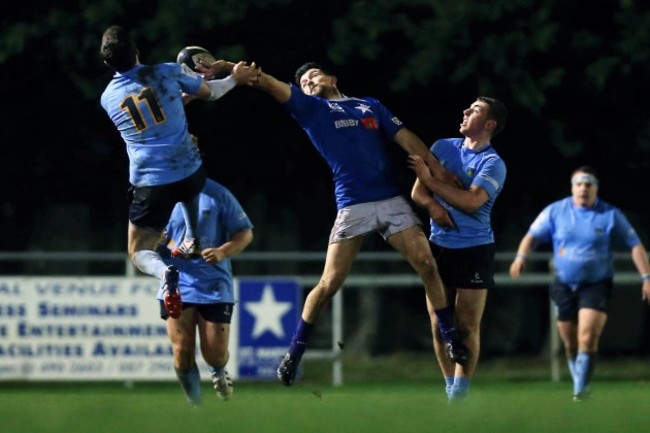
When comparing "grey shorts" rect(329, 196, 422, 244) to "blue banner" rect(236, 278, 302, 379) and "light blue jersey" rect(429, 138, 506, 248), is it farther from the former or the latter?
"blue banner" rect(236, 278, 302, 379)

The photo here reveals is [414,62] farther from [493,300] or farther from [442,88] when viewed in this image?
[493,300]

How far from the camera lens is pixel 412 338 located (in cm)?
2070

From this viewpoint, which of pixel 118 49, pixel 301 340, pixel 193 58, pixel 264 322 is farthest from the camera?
pixel 264 322

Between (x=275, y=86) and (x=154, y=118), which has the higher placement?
(x=275, y=86)

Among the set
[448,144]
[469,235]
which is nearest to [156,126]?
[448,144]

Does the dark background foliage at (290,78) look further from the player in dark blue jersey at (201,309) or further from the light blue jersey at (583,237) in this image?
the player in dark blue jersey at (201,309)

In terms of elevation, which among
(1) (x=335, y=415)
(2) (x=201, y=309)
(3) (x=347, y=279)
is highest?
(2) (x=201, y=309)

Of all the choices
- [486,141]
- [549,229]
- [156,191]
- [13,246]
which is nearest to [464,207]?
[486,141]

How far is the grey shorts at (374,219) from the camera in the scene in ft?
38.6

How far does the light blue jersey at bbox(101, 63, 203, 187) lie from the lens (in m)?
11.2

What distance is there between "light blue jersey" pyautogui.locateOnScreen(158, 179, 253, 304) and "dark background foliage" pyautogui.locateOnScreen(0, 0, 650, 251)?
6468 mm

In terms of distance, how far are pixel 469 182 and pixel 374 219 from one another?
0.91 meters

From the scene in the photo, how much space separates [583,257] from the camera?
1630 centimetres

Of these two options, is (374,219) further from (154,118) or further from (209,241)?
(209,241)
